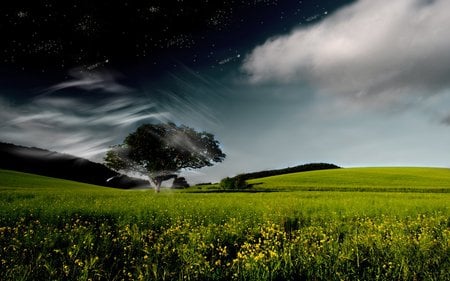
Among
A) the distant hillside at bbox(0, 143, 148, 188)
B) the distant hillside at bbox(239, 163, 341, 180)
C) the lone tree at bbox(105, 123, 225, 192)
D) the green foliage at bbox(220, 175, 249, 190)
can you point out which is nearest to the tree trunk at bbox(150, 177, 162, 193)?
the lone tree at bbox(105, 123, 225, 192)

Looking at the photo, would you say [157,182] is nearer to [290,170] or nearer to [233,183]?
[233,183]

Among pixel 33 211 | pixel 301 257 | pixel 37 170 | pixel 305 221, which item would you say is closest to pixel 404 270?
pixel 301 257

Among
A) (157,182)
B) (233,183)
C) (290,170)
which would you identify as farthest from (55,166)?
(290,170)

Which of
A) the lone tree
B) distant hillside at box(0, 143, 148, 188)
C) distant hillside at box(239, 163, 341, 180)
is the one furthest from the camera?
distant hillside at box(239, 163, 341, 180)

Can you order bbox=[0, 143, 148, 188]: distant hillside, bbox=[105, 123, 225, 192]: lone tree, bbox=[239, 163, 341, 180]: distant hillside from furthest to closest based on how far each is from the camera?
bbox=[239, 163, 341, 180]: distant hillside
bbox=[0, 143, 148, 188]: distant hillside
bbox=[105, 123, 225, 192]: lone tree

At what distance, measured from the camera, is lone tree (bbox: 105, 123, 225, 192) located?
48875 mm

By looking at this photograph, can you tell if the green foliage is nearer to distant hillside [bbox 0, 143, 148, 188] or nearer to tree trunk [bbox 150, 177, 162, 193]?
tree trunk [bbox 150, 177, 162, 193]

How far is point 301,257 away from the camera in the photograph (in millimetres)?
5805

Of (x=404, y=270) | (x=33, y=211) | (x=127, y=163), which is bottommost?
(x=404, y=270)

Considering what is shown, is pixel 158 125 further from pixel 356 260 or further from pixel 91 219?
pixel 356 260

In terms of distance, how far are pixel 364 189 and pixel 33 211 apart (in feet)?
144

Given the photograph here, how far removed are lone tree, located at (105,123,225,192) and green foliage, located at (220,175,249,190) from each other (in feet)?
17.3

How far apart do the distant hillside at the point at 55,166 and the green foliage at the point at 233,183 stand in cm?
2995

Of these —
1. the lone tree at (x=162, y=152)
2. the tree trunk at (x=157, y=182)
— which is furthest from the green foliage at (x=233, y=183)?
the tree trunk at (x=157, y=182)
